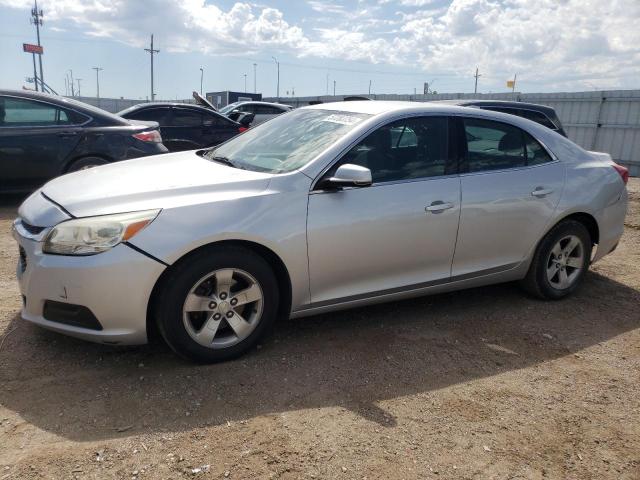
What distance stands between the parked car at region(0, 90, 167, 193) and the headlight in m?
4.51

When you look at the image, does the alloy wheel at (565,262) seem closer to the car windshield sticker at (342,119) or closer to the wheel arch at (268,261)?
the car windshield sticker at (342,119)

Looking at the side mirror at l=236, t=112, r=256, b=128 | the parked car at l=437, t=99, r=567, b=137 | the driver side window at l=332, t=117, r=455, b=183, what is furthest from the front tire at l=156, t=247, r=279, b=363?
the side mirror at l=236, t=112, r=256, b=128

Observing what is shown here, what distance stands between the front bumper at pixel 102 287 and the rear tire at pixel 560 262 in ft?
10.0

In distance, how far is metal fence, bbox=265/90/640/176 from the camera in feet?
50.8

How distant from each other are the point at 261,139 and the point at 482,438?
2573 mm

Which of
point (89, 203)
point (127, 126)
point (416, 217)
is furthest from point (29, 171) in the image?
point (416, 217)

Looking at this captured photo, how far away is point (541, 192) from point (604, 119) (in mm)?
14190

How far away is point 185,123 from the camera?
34.9 feet

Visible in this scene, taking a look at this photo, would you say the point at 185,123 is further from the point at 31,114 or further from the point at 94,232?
the point at 94,232

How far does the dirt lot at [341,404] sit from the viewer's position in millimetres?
2516

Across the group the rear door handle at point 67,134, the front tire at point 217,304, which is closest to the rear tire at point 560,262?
the front tire at point 217,304

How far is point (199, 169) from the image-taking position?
12.0 feet

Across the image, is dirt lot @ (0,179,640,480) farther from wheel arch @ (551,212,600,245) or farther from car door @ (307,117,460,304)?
wheel arch @ (551,212,600,245)

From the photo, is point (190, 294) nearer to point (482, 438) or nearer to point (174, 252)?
point (174, 252)
